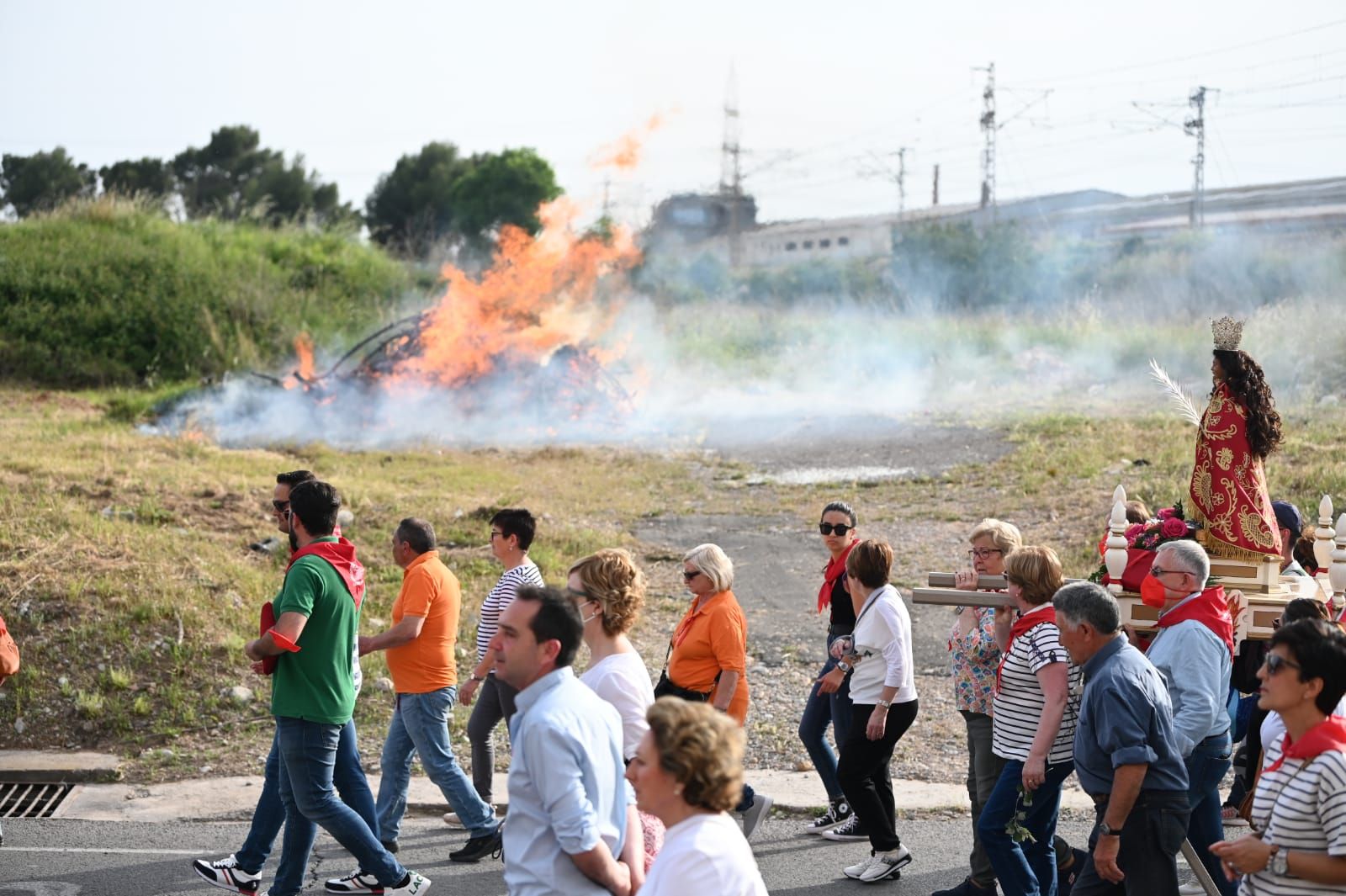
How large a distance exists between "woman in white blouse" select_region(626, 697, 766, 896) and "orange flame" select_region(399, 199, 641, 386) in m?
23.8

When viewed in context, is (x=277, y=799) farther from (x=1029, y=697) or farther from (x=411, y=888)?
(x=1029, y=697)

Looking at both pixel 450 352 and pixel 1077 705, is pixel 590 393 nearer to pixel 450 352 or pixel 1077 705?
pixel 450 352

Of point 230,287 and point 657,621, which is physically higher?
point 230,287

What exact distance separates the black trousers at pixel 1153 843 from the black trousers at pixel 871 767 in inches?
66.2

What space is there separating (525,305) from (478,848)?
21678 mm

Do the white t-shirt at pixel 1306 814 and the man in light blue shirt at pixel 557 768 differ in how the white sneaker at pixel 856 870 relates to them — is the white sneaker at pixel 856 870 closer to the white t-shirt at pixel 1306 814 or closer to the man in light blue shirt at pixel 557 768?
the white t-shirt at pixel 1306 814

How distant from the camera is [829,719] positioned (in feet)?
23.8

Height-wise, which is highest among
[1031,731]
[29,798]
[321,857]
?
[1031,731]

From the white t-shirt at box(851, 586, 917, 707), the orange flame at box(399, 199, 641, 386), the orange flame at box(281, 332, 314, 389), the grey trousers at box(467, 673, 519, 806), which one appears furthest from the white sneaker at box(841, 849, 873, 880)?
the orange flame at box(399, 199, 641, 386)

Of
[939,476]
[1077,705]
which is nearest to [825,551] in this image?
[939,476]

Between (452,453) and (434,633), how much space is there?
52.0 feet

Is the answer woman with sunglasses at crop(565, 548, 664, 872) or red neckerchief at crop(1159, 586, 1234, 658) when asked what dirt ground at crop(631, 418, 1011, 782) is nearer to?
red neckerchief at crop(1159, 586, 1234, 658)

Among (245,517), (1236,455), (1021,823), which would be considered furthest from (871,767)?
(245,517)

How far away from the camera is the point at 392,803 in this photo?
6.92 metres
